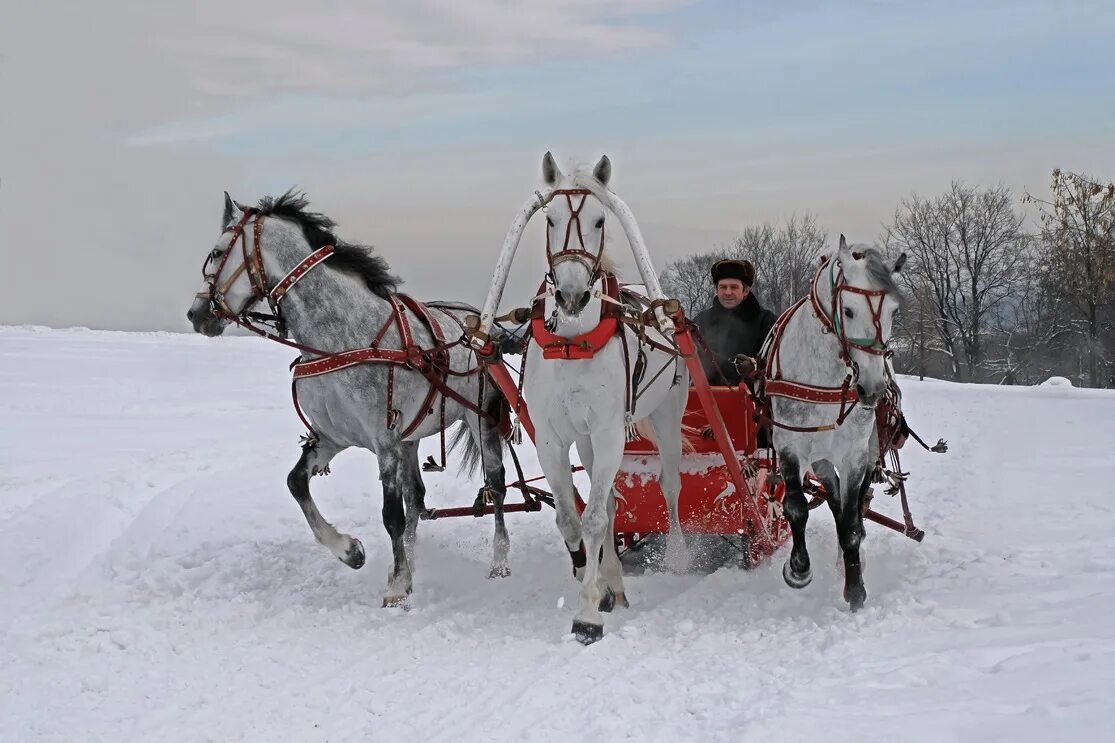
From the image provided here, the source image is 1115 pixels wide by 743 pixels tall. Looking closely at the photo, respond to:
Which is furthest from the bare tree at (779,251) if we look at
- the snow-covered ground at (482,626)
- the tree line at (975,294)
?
the snow-covered ground at (482,626)

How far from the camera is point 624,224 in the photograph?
5.50 meters

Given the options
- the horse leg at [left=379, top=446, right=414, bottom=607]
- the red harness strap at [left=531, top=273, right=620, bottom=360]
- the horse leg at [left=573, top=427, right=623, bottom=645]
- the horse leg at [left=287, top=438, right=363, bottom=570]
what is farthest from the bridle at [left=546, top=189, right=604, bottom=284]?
the horse leg at [left=287, top=438, right=363, bottom=570]

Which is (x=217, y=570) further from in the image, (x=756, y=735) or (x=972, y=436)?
(x=972, y=436)

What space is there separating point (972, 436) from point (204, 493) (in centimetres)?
1153

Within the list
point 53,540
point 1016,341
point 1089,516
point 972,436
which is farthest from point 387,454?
point 1016,341

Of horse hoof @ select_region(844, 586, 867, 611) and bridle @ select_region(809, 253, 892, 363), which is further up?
bridle @ select_region(809, 253, 892, 363)

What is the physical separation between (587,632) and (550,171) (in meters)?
2.62

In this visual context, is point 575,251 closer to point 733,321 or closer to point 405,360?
point 405,360

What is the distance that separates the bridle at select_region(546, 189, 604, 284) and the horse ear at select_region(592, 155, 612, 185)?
0.72 ft

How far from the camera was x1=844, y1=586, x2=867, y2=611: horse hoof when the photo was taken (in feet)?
19.0

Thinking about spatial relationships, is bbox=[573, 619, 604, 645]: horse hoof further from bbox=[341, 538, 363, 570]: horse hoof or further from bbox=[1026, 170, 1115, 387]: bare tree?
bbox=[1026, 170, 1115, 387]: bare tree

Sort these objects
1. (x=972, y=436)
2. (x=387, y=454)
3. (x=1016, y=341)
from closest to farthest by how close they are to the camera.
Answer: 1. (x=387, y=454)
2. (x=972, y=436)
3. (x=1016, y=341)

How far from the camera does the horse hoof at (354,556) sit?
6.95 meters

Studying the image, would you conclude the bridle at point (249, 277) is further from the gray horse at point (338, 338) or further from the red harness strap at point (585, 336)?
the red harness strap at point (585, 336)
